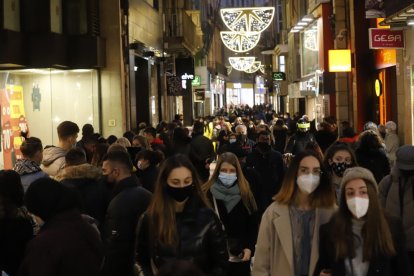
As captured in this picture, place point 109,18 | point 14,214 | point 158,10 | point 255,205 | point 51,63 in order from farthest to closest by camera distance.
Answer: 1. point 158,10
2. point 109,18
3. point 51,63
4. point 255,205
5. point 14,214

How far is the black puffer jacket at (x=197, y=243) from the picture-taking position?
4.63 m

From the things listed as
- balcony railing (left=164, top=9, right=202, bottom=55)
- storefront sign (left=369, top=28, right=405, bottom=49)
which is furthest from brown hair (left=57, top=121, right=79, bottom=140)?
balcony railing (left=164, top=9, right=202, bottom=55)

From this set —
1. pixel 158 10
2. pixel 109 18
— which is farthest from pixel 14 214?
pixel 158 10

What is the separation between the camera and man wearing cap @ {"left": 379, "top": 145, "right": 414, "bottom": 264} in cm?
604

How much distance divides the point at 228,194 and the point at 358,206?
263 centimetres

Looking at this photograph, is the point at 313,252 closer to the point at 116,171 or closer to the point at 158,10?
the point at 116,171

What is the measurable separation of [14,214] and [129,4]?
17195 millimetres

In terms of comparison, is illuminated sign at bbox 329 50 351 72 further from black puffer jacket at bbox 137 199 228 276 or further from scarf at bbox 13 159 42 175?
black puffer jacket at bbox 137 199 228 276

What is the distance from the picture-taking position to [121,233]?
18.4 feet

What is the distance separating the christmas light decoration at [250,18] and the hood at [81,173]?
62.5ft

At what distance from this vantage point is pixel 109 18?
19844mm

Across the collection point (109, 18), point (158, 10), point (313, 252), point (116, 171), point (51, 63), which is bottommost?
point (313, 252)

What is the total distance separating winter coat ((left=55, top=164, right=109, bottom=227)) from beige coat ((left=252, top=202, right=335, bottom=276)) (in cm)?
196

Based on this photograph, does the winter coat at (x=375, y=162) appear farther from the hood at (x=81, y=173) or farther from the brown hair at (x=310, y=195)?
the brown hair at (x=310, y=195)
